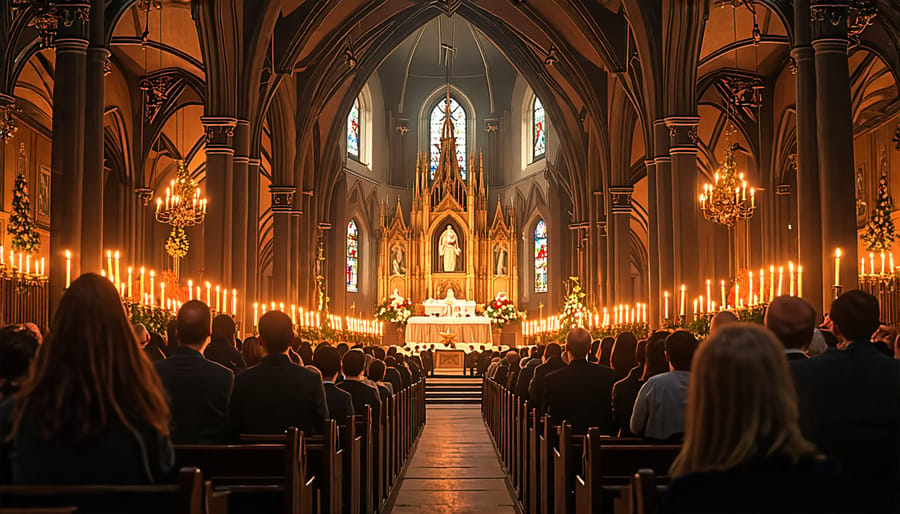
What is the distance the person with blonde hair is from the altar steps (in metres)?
24.5

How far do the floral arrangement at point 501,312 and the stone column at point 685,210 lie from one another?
66.5 ft

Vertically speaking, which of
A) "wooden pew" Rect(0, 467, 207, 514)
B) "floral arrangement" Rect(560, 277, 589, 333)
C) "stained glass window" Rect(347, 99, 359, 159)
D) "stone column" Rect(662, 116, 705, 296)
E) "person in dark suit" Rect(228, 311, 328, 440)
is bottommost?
"wooden pew" Rect(0, 467, 207, 514)

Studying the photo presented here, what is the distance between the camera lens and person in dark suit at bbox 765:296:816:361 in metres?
4.72

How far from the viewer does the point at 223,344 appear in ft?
27.6

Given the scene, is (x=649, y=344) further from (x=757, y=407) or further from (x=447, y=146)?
(x=447, y=146)

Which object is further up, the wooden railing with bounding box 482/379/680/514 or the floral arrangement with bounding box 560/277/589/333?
the floral arrangement with bounding box 560/277/589/333

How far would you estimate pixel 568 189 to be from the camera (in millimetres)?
36781

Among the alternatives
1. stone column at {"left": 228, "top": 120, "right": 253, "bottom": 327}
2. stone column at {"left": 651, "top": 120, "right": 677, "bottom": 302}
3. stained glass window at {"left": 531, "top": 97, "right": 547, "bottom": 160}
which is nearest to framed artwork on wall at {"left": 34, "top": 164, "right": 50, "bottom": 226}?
stone column at {"left": 228, "top": 120, "right": 253, "bottom": 327}

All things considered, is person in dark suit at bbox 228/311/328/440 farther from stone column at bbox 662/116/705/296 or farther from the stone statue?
the stone statue

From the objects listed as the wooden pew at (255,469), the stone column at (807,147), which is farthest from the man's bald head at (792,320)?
the stone column at (807,147)

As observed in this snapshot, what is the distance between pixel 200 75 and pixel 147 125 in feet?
11.5

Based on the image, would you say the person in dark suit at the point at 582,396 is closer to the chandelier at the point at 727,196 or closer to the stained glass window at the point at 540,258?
the chandelier at the point at 727,196

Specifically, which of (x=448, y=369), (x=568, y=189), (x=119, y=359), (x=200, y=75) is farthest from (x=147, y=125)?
(x=119, y=359)

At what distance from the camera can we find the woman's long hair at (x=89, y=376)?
3.25 metres
